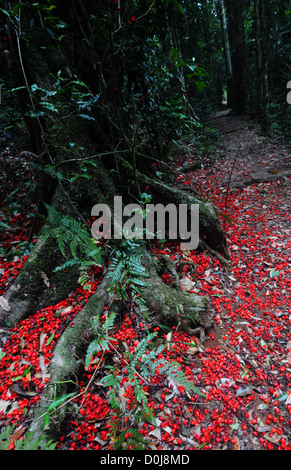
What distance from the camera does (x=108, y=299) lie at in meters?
2.63

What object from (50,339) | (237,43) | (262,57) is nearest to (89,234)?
(50,339)

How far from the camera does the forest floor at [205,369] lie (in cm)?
181

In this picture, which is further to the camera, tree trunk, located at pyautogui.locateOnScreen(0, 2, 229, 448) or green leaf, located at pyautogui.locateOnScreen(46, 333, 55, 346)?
tree trunk, located at pyautogui.locateOnScreen(0, 2, 229, 448)

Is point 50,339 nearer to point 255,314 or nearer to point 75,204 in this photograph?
point 75,204

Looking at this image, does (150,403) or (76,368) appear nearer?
(150,403)

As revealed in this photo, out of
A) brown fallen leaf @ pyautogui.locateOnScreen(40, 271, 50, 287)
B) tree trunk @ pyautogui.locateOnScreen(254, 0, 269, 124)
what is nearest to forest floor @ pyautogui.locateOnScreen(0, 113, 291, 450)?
brown fallen leaf @ pyautogui.locateOnScreen(40, 271, 50, 287)

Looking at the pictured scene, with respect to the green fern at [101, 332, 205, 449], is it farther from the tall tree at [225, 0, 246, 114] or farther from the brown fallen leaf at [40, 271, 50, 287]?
the tall tree at [225, 0, 246, 114]

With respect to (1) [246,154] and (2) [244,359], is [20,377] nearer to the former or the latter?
(2) [244,359]

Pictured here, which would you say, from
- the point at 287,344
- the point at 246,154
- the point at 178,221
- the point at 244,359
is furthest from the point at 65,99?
the point at 246,154

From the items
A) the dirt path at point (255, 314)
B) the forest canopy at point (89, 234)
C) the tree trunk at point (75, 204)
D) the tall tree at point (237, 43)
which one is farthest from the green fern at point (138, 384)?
the tall tree at point (237, 43)

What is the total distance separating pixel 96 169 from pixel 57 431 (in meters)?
2.95

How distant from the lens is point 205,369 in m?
2.27

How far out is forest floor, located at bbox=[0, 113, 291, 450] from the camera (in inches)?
71.3

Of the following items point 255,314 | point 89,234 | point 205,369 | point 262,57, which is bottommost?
point 255,314
